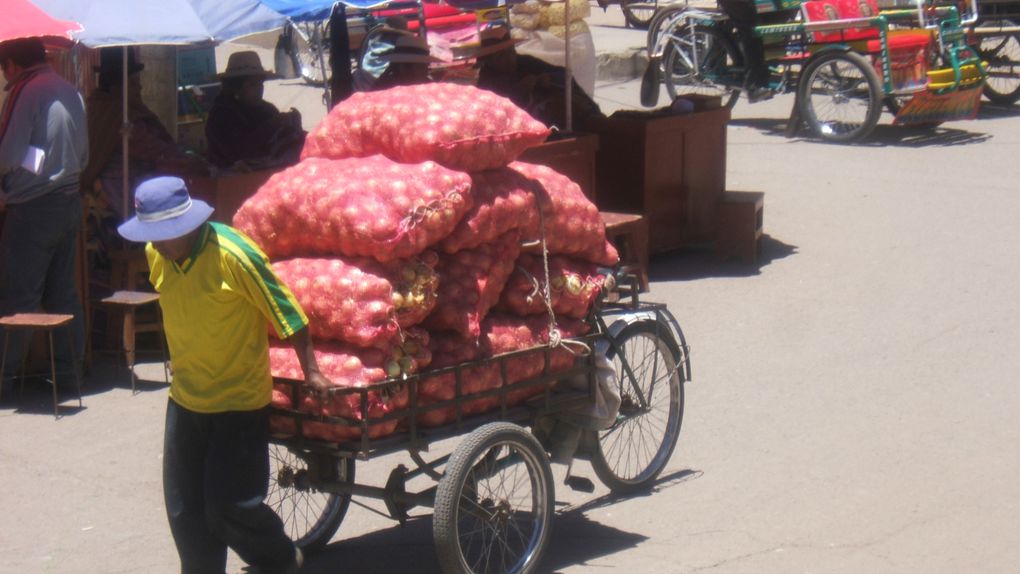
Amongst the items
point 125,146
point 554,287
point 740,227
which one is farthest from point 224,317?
point 740,227

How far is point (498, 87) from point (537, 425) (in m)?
5.15

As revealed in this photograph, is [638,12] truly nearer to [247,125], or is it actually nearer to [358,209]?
[247,125]

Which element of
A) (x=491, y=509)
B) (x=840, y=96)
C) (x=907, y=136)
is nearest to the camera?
(x=491, y=509)

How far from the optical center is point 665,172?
33.4 ft

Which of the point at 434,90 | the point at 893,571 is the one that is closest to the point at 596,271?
the point at 434,90

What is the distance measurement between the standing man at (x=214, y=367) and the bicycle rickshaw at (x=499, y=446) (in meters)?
0.22

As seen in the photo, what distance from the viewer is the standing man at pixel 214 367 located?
4387mm

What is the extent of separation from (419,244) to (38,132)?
3462 mm

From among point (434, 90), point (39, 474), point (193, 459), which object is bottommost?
point (39, 474)

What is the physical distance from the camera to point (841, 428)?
6840 millimetres

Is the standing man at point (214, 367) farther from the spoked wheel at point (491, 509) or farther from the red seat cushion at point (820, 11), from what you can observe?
the red seat cushion at point (820, 11)

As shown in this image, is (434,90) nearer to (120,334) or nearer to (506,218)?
(506,218)

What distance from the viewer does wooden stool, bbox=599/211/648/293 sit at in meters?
7.66

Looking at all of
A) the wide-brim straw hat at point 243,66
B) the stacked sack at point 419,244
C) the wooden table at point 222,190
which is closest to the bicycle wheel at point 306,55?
the wide-brim straw hat at point 243,66
